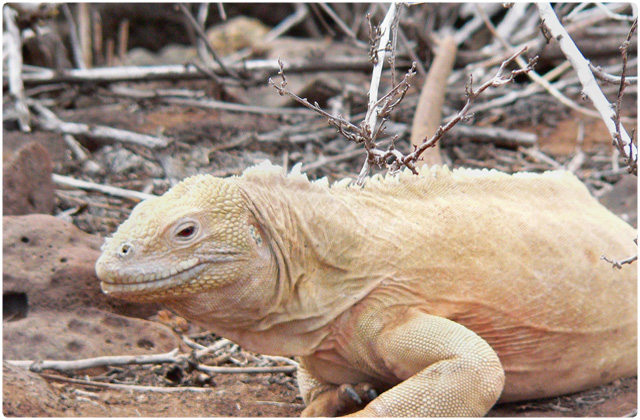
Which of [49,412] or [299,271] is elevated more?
[299,271]

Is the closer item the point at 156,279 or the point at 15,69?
the point at 156,279

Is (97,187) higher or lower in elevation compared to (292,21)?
lower

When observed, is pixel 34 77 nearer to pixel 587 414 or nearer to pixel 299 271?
pixel 299 271

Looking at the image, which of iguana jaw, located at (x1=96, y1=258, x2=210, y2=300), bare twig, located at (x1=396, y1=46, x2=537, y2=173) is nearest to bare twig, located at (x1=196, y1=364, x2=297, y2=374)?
iguana jaw, located at (x1=96, y1=258, x2=210, y2=300)

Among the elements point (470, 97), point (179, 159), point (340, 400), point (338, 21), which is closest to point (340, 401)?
point (340, 400)

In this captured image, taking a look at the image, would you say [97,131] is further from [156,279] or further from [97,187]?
[156,279]

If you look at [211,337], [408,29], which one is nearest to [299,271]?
[211,337]

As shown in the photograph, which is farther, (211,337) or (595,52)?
(595,52)
